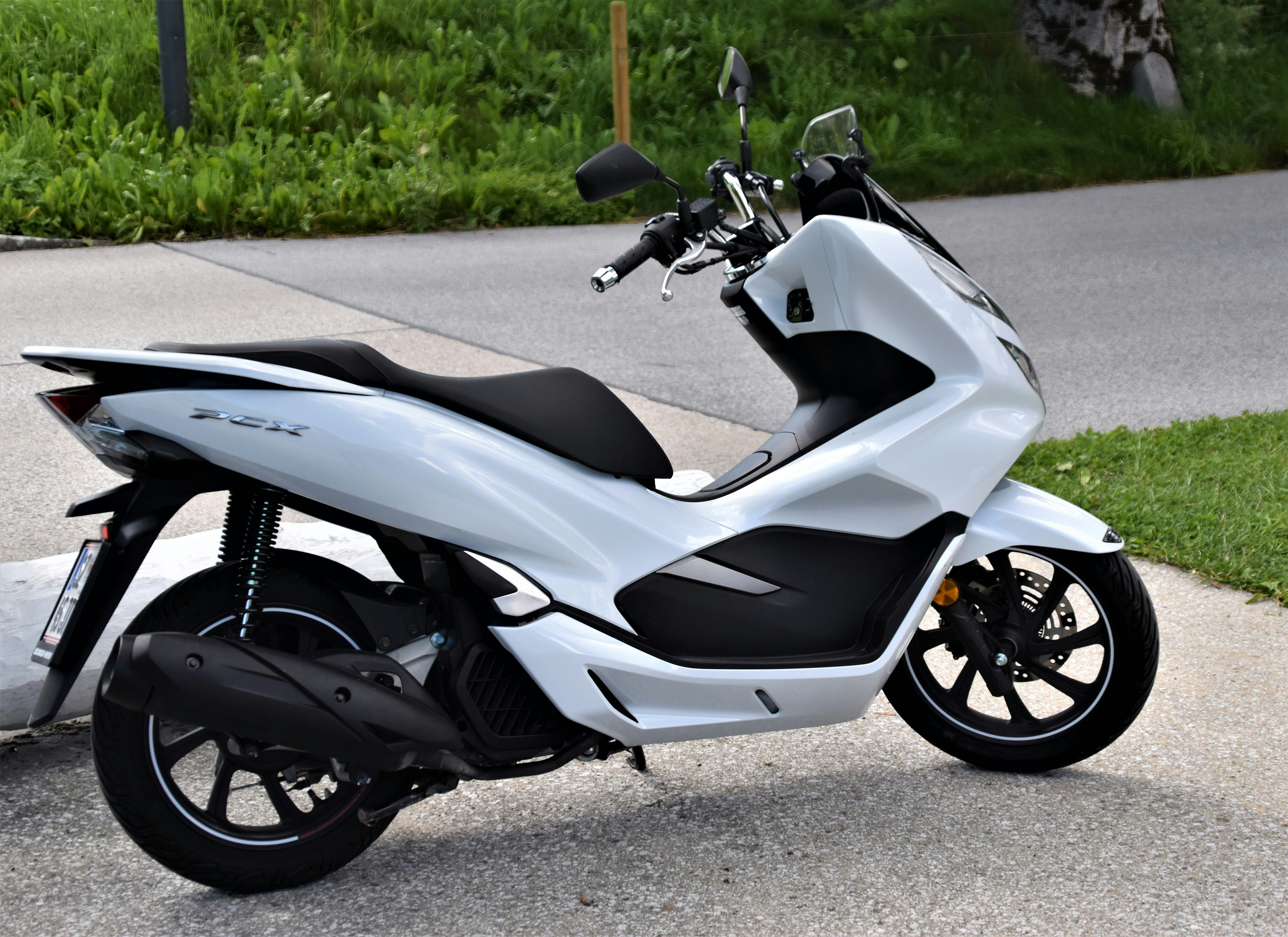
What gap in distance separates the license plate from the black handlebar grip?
994 millimetres

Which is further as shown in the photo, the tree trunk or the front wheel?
the tree trunk

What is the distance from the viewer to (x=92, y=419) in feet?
7.50

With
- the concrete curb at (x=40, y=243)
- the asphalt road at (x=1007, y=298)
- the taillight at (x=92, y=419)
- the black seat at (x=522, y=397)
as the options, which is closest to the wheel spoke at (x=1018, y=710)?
the black seat at (x=522, y=397)

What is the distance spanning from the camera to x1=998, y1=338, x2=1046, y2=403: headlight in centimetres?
282

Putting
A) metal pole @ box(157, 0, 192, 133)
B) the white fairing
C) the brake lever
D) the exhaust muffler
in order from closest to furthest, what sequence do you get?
1. the exhaust muffler
2. the white fairing
3. the brake lever
4. metal pole @ box(157, 0, 192, 133)

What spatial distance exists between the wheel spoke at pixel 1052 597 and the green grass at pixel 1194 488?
4.76 feet

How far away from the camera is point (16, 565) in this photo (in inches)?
131

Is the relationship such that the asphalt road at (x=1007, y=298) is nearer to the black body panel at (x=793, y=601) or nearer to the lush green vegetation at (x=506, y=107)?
the lush green vegetation at (x=506, y=107)

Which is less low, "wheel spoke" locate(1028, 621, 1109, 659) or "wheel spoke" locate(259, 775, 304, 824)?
"wheel spoke" locate(1028, 621, 1109, 659)

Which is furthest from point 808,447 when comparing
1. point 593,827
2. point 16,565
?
point 16,565

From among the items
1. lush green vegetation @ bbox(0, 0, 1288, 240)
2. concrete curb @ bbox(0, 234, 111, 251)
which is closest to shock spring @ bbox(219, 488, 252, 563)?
concrete curb @ bbox(0, 234, 111, 251)

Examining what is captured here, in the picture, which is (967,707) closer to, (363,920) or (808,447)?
(808,447)

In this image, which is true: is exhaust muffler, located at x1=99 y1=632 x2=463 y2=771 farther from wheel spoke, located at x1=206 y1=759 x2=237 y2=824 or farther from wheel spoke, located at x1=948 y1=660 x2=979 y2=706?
wheel spoke, located at x1=948 y1=660 x2=979 y2=706

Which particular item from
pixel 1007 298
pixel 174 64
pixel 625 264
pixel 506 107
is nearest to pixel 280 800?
pixel 625 264
